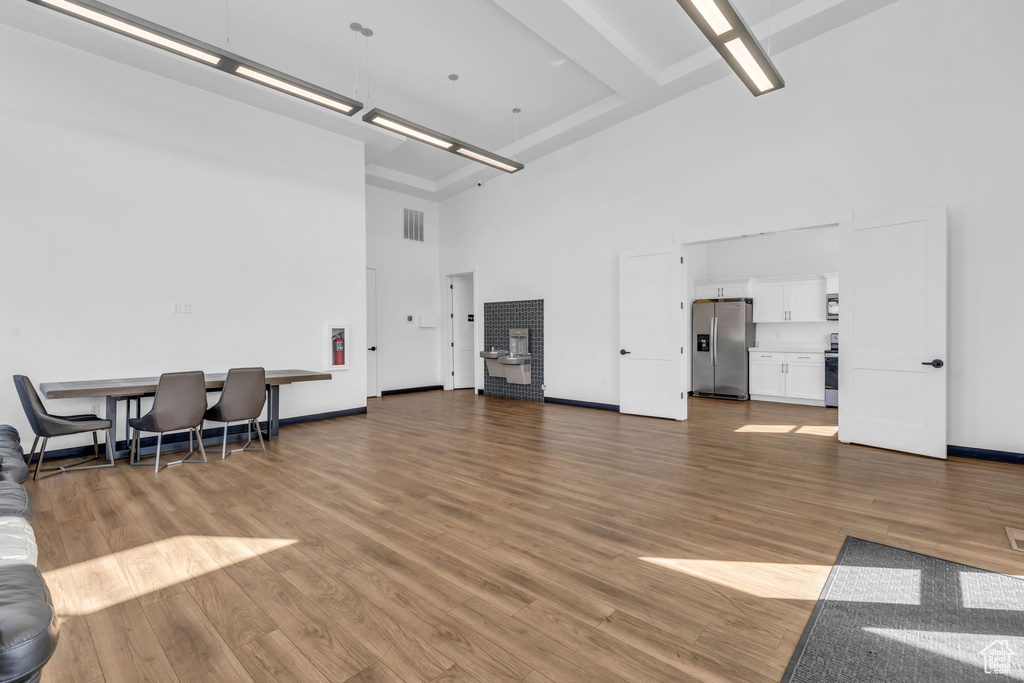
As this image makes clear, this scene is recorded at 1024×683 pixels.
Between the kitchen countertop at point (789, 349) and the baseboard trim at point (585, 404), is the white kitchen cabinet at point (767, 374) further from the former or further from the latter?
the baseboard trim at point (585, 404)

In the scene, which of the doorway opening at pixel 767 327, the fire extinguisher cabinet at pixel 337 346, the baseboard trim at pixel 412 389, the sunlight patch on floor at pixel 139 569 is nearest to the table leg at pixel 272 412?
the fire extinguisher cabinet at pixel 337 346

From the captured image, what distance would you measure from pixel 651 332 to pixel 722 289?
2.90 meters

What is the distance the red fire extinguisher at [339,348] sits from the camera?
6422 mm

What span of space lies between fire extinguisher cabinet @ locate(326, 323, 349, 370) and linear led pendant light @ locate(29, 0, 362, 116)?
2.94 m

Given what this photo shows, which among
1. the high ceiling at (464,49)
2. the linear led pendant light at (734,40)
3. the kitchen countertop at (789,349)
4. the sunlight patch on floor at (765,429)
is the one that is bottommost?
the sunlight patch on floor at (765,429)

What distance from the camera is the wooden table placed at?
12.9 feet

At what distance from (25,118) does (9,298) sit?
1.66 meters

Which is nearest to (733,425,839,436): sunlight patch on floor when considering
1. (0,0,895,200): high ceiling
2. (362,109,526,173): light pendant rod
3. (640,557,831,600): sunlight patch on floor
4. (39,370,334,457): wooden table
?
(640,557,831,600): sunlight patch on floor

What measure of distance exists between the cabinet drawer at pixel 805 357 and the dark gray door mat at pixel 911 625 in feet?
17.6

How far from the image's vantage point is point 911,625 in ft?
5.93

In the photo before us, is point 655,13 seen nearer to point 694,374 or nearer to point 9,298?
point 694,374

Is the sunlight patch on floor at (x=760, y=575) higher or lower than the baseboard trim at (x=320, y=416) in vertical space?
lower

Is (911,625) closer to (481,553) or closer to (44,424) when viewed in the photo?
(481,553)

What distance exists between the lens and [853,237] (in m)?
4.51
